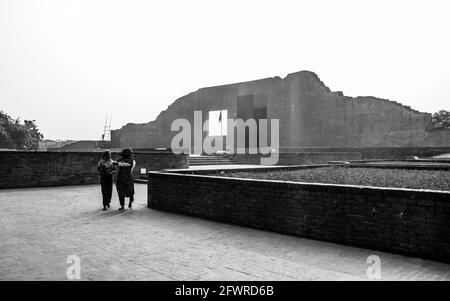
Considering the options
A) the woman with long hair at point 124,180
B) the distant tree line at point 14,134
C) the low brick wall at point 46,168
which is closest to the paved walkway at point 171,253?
the woman with long hair at point 124,180

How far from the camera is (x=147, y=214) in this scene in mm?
7012

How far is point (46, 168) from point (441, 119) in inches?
1135

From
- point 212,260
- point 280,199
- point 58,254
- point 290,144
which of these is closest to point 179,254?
point 212,260

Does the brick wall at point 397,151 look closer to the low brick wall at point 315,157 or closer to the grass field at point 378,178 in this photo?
the low brick wall at point 315,157

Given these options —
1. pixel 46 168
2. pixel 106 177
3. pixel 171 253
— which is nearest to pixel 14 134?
pixel 46 168

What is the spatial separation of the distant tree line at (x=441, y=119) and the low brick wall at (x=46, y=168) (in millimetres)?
25087

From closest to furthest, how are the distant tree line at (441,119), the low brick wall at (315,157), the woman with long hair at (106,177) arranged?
the woman with long hair at (106,177) → the low brick wall at (315,157) → the distant tree line at (441,119)

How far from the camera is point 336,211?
4.73m

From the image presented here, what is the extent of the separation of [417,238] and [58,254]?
4205 mm

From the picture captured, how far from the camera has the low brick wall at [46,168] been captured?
450 inches

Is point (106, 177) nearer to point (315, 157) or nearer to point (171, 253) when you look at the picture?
point (171, 253)

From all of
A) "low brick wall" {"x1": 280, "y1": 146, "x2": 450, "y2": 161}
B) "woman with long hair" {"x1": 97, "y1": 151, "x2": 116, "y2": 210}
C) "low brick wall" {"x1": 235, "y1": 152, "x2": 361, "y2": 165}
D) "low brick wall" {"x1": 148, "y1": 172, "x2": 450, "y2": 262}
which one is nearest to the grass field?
"low brick wall" {"x1": 148, "y1": 172, "x2": 450, "y2": 262}

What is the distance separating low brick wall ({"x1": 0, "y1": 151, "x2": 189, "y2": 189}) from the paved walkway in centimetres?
561
